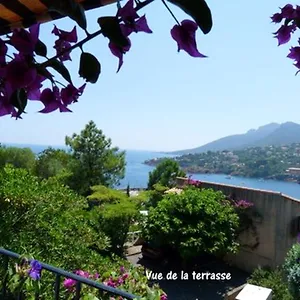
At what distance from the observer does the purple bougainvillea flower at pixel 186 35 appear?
1.27 ft

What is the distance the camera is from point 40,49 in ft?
1.45

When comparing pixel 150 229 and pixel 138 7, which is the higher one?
pixel 138 7

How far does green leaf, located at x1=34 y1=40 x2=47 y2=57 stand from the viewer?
430 millimetres

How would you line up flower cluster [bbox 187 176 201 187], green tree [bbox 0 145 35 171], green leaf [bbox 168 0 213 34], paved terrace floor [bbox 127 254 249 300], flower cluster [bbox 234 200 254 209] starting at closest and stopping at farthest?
green leaf [bbox 168 0 213 34]
paved terrace floor [bbox 127 254 249 300]
flower cluster [bbox 234 200 254 209]
flower cluster [bbox 187 176 201 187]
green tree [bbox 0 145 35 171]

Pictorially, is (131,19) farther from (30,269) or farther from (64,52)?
(30,269)

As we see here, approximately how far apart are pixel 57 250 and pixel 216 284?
517 cm

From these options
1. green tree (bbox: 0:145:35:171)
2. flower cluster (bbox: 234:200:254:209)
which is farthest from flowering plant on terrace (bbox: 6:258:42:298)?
green tree (bbox: 0:145:35:171)

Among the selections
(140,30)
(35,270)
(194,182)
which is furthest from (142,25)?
(194,182)

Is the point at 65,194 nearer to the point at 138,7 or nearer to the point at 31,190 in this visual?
the point at 31,190

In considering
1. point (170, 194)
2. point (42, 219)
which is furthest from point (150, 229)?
point (42, 219)

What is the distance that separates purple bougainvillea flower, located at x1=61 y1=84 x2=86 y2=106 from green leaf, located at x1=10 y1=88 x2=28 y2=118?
0.05 meters

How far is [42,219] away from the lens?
144 inches

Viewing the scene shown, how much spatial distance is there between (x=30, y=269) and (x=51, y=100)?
1.12 m

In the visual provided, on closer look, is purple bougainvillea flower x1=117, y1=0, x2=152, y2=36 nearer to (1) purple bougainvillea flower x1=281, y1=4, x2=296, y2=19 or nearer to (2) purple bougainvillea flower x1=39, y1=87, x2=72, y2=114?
(2) purple bougainvillea flower x1=39, y1=87, x2=72, y2=114
